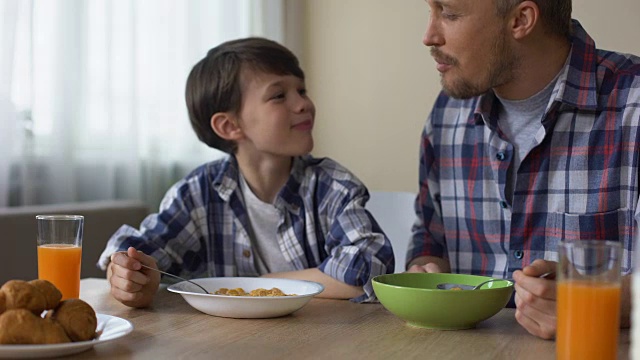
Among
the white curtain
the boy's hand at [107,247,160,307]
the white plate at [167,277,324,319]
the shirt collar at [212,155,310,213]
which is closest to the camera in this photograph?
the white plate at [167,277,324,319]

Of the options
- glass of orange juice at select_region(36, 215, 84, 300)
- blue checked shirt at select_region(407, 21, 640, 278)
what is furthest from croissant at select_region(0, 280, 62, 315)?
blue checked shirt at select_region(407, 21, 640, 278)

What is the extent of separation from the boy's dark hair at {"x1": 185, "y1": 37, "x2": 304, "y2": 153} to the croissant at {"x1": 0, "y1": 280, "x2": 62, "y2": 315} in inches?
Answer: 42.3

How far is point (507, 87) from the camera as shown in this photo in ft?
6.18

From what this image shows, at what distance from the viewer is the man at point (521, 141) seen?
1.75 m

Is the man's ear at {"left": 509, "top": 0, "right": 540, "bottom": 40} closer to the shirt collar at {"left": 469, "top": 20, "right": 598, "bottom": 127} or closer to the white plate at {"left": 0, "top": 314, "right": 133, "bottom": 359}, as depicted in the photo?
the shirt collar at {"left": 469, "top": 20, "right": 598, "bottom": 127}

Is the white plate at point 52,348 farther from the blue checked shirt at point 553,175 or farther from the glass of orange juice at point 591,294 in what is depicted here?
the blue checked shirt at point 553,175

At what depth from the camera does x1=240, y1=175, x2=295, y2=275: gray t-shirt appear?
198 cm

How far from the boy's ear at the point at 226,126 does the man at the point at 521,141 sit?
46 cm

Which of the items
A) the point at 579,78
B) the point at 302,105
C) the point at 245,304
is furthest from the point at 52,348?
the point at 579,78

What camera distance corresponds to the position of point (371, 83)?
411cm

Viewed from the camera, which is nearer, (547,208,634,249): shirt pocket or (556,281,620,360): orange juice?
(556,281,620,360): orange juice

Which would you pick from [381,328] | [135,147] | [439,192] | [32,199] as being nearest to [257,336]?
[381,328]

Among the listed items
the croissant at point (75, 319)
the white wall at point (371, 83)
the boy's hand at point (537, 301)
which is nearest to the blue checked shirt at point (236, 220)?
the boy's hand at point (537, 301)

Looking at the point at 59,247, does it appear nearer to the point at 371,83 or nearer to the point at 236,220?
the point at 236,220
